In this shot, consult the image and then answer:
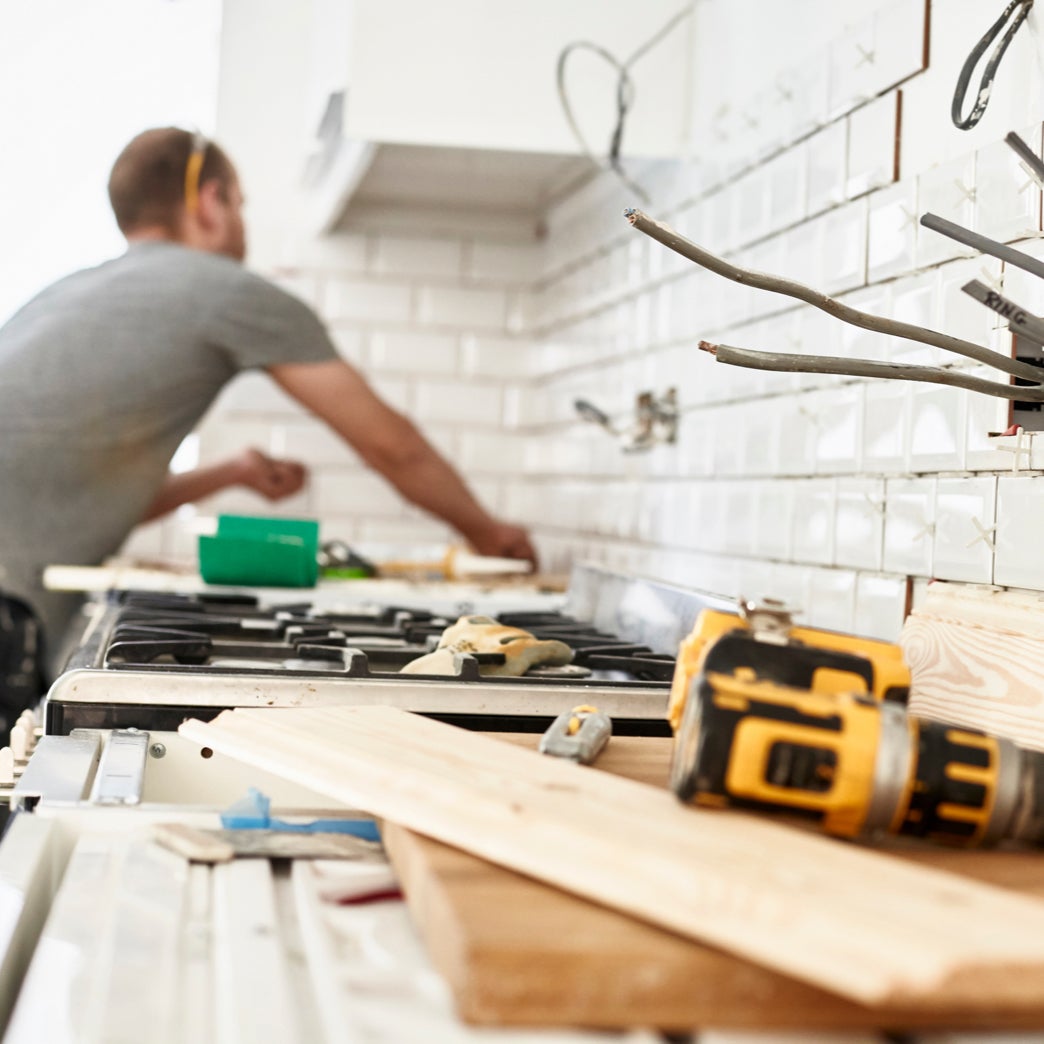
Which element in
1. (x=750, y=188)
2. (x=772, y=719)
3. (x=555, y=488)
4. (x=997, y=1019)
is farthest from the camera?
(x=555, y=488)

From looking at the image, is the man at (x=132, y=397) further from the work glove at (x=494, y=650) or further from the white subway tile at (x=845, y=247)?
the work glove at (x=494, y=650)

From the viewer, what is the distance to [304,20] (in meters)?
2.91

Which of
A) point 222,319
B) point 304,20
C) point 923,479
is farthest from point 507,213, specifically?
point 923,479

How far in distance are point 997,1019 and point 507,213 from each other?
2604 mm

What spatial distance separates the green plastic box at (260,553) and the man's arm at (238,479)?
0.83 m

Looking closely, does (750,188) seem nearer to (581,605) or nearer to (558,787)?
(581,605)

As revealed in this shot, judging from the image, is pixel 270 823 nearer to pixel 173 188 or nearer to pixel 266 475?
pixel 173 188

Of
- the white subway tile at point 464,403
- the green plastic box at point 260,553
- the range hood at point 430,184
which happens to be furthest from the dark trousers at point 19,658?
the white subway tile at point 464,403

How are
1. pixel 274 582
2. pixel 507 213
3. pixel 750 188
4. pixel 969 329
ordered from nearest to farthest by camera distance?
pixel 969 329
pixel 750 188
pixel 274 582
pixel 507 213

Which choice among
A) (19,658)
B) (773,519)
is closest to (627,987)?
(773,519)

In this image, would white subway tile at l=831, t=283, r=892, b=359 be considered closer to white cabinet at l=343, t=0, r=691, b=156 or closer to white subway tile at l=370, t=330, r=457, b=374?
white cabinet at l=343, t=0, r=691, b=156

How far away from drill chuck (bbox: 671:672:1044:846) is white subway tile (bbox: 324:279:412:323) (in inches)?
95.4

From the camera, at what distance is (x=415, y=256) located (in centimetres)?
292

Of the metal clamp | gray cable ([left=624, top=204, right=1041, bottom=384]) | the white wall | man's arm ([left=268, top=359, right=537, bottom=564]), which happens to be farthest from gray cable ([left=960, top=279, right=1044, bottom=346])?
the white wall
